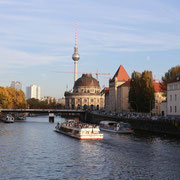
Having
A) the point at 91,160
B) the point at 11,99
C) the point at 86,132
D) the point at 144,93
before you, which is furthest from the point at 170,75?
the point at 11,99

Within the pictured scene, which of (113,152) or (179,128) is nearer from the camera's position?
(113,152)

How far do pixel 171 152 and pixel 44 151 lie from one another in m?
19.5

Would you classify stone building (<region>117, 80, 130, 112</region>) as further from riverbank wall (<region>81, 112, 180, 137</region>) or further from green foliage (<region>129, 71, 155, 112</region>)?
riverbank wall (<region>81, 112, 180, 137</region>)

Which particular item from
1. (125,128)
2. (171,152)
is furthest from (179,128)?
(171,152)

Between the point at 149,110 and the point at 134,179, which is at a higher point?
the point at 149,110

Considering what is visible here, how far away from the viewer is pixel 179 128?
81.8m

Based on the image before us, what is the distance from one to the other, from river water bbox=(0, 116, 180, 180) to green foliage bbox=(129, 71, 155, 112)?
169ft

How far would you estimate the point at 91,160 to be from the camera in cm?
5200

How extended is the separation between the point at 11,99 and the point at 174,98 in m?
97.4

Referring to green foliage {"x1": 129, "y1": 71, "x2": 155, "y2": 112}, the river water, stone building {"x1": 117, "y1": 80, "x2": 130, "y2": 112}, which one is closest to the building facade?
green foliage {"x1": 129, "y1": 71, "x2": 155, "y2": 112}

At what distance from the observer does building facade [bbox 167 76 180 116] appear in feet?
339

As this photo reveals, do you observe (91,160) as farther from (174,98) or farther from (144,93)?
(144,93)

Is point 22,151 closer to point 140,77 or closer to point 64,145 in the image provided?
point 64,145

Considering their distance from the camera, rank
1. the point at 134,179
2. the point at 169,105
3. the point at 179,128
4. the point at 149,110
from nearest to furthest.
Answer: the point at 134,179 < the point at 179,128 < the point at 169,105 < the point at 149,110
